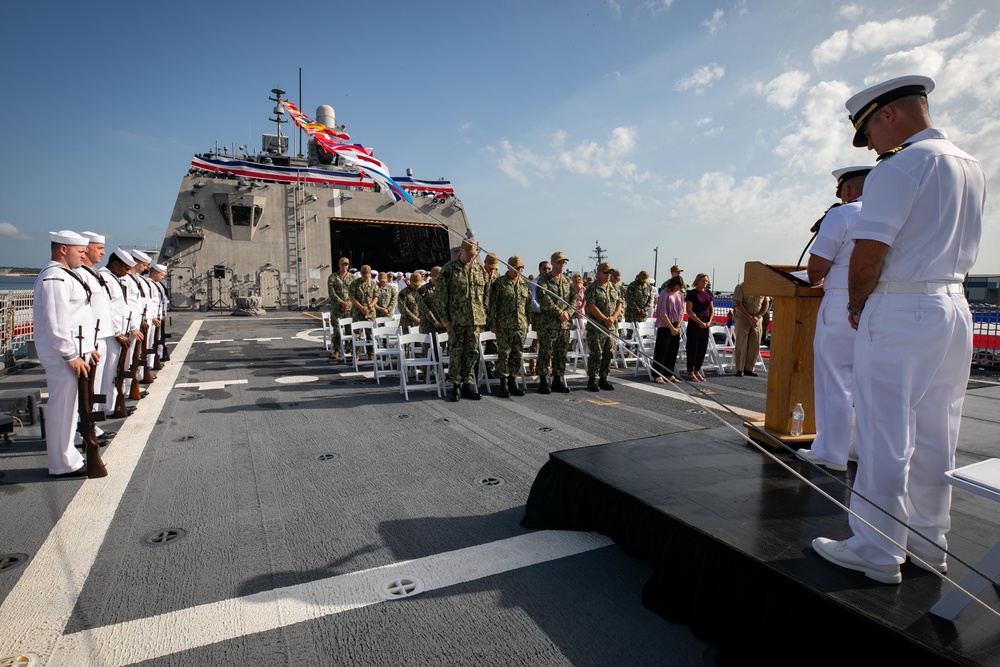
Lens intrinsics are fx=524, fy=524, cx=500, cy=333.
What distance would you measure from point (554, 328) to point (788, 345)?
12.9 ft

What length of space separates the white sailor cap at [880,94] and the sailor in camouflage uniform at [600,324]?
5.00m

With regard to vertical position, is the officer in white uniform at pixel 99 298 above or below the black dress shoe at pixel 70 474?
above

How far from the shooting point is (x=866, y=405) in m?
1.83

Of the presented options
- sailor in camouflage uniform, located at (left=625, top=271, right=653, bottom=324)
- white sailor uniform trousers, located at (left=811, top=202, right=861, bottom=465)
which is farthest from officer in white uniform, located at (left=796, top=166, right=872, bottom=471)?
sailor in camouflage uniform, located at (left=625, top=271, right=653, bottom=324)

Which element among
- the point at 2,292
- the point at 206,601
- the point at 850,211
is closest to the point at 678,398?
the point at 850,211

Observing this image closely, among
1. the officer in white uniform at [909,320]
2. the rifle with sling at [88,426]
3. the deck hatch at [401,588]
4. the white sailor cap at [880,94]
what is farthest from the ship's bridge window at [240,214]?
the officer in white uniform at [909,320]

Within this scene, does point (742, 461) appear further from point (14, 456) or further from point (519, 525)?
point (14, 456)

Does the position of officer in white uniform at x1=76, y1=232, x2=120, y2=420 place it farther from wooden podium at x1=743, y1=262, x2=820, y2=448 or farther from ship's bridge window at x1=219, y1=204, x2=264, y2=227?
ship's bridge window at x1=219, y1=204, x2=264, y2=227

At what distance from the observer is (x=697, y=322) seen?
8211mm

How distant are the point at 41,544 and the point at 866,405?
155 inches

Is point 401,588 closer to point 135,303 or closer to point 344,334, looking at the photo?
point 135,303

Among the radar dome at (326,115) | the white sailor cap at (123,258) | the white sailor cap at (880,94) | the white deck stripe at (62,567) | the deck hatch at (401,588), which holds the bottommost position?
the white deck stripe at (62,567)

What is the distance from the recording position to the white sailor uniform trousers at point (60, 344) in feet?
11.8

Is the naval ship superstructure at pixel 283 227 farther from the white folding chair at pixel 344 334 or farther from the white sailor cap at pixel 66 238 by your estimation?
the white sailor cap at pixel 66 238
